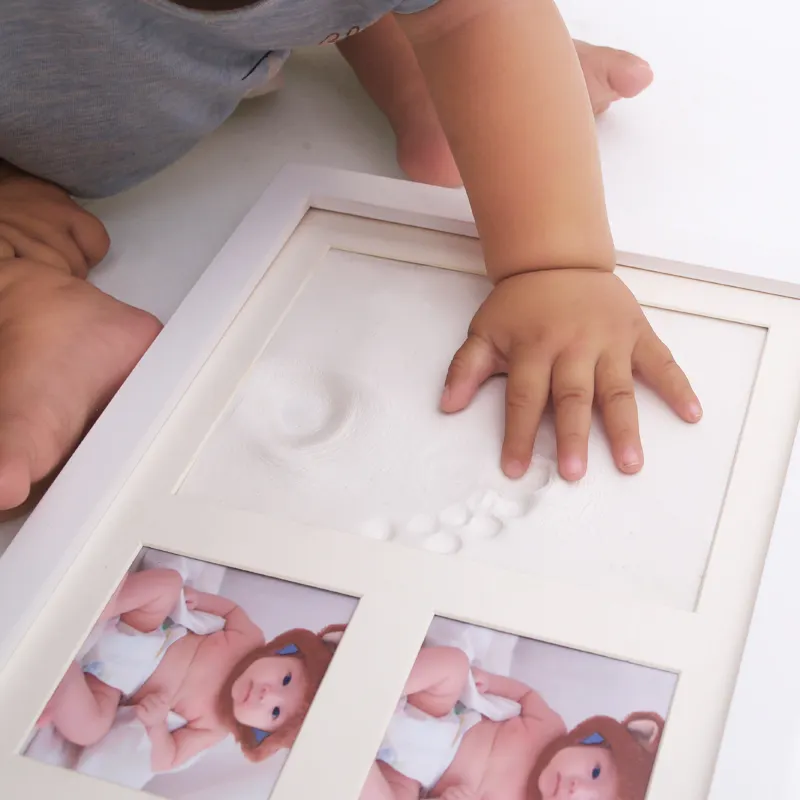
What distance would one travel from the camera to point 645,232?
0.74 metres

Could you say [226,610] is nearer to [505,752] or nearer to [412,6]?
[505,752]

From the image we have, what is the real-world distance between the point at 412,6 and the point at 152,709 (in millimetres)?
447

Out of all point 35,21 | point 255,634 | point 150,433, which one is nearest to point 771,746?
point 255,634

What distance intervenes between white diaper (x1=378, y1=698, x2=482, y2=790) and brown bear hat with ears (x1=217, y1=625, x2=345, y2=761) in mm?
43

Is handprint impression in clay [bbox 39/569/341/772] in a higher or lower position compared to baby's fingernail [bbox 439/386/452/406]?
Result: lower

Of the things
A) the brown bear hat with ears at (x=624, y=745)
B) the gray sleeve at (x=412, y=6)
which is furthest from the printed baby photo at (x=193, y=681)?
the gray sleeve at (x=412, y=6)

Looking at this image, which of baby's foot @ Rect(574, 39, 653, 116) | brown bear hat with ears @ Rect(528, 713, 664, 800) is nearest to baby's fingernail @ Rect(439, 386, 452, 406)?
brown bear hat with ears @ Rect(528, 713, 664, 800)

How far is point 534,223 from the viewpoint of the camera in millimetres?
676

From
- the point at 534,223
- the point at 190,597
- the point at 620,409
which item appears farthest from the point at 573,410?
the point at 190,597

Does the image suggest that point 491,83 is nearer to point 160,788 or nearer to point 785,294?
point 785,294

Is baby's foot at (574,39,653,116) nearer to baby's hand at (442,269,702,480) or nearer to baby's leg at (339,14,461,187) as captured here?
baby's leg at (339,14,461,187)

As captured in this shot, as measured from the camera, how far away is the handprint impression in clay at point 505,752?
0.47 metres

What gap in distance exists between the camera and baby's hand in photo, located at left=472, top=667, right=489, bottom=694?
51 cm

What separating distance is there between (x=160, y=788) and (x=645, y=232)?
48cm
